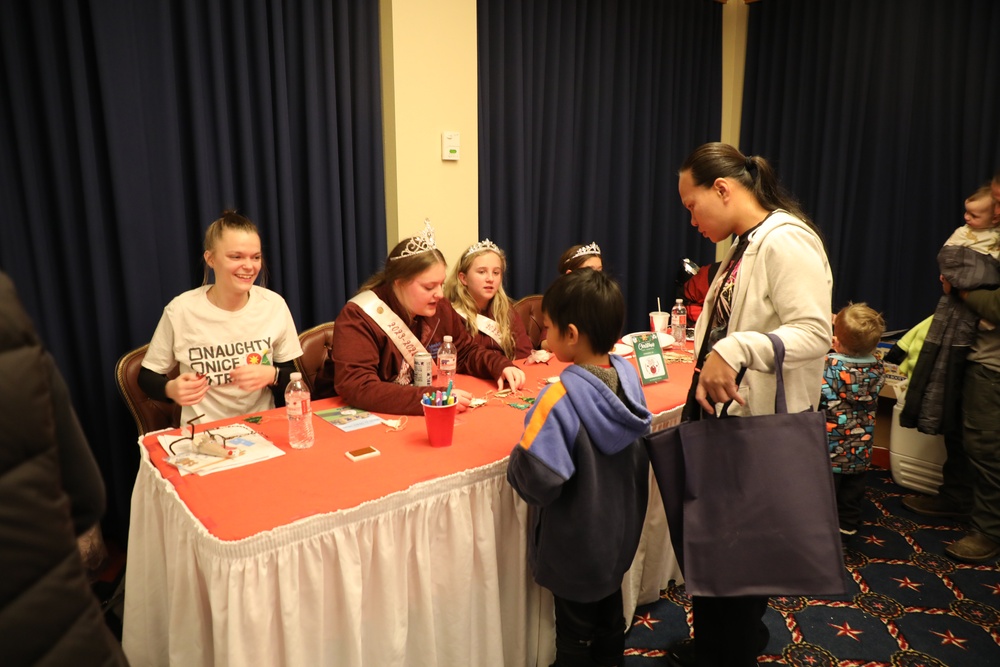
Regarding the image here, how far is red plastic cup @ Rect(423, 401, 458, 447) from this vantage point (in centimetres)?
175

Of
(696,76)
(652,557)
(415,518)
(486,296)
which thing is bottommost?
(652,557)

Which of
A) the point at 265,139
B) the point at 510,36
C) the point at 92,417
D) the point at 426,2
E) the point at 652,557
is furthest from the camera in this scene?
the point at 510,36

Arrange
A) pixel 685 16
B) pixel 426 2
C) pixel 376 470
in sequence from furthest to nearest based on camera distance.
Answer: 1. pixel 685 16
2. pixel 426 2
3. pixel 376 470

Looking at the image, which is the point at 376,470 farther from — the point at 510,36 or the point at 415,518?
the point at 510,36

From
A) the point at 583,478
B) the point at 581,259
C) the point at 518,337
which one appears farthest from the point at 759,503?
the point at 581,259

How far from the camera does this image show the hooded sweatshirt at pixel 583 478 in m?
1.51

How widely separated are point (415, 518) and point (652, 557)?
1.13 m

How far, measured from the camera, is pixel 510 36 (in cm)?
375

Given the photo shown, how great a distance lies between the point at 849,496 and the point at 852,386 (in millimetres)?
523

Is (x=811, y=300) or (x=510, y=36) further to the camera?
(x=510, y=36)

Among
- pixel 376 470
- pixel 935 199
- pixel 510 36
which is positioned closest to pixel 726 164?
pixel 376 470

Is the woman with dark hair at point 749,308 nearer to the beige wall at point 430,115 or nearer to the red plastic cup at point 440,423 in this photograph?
the red plastic cup at point 440,423

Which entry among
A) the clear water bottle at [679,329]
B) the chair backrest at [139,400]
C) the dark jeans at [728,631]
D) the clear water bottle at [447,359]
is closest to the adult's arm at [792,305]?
the dark jeans at [728,631]

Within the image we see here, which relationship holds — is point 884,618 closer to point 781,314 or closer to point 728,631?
point 728,631
